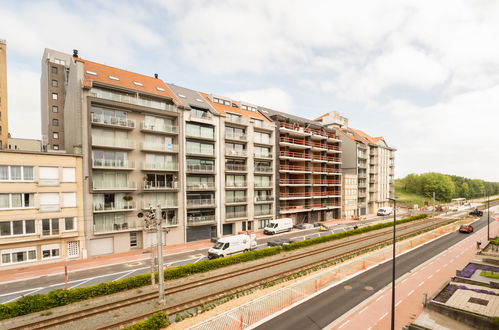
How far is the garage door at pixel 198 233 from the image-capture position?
39.8 m

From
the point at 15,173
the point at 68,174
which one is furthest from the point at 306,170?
the point at 15,173

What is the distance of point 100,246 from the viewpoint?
32.8 meters

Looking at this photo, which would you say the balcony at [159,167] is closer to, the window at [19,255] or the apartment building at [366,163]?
the window at [19,255]

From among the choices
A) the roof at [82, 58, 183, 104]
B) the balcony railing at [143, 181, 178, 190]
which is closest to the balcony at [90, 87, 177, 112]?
the roof at [82, 58, 183, 104]

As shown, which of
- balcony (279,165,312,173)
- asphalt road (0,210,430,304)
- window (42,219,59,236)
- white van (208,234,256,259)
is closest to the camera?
asphalt road (0,210,430,304)

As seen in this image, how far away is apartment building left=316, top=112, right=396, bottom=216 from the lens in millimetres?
69625

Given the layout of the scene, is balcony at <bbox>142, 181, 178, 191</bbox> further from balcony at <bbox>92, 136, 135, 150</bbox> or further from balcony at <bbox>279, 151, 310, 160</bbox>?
balcony at <bbox>279, 151, 310, 160</bbox>

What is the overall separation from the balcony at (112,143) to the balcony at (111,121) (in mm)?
1857

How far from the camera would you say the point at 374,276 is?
2459 centimetres

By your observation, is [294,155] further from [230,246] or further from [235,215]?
[230,246]

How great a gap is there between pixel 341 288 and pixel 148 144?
3009cm

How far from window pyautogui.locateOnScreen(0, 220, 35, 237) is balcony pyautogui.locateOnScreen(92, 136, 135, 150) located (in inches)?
445

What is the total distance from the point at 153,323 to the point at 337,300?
13608mm

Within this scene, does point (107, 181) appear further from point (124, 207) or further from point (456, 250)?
point (456, 250)
